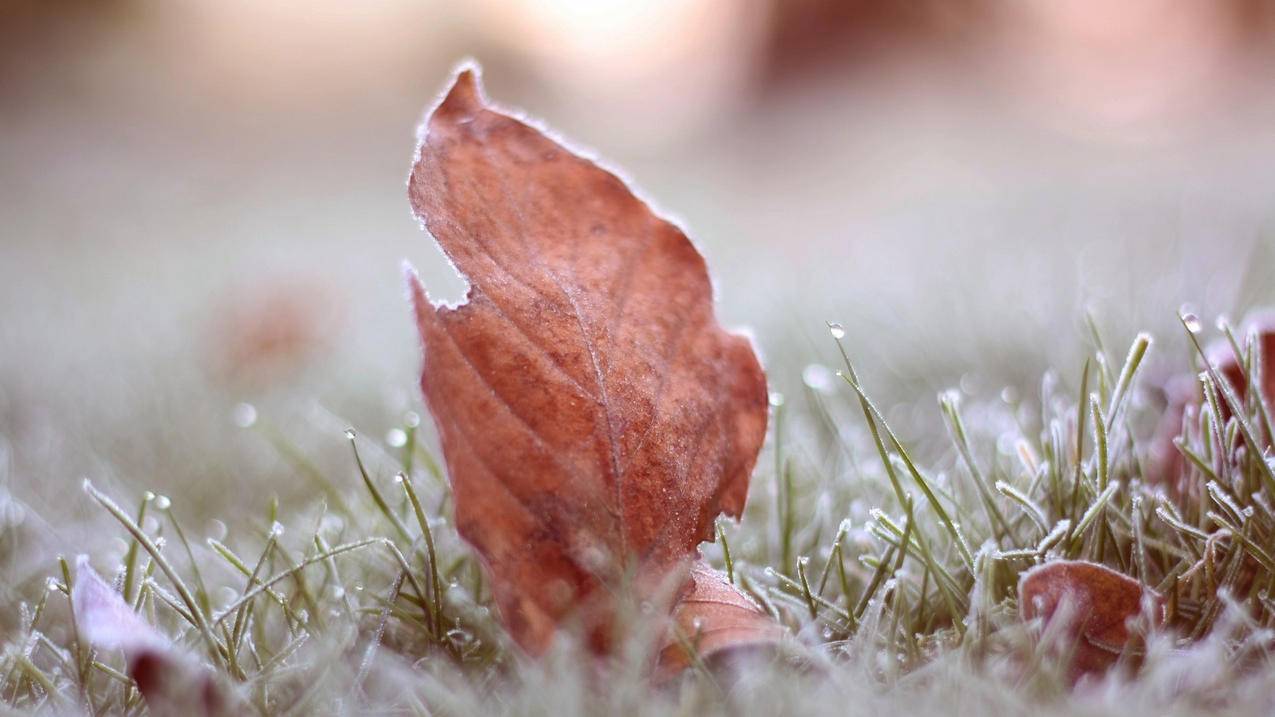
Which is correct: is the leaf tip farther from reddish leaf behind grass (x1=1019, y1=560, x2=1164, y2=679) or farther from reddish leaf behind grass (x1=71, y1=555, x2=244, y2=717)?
reddish leaf behind grass (x1=1019, y1=560, x2=1164, y2=679)

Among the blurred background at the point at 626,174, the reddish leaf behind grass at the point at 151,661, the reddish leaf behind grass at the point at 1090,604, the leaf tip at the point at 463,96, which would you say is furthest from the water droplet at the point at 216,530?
the reddish leaf behind grass at the point at 1090,604

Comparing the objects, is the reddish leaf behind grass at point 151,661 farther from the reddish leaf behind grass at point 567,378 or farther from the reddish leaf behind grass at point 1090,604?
the reddish leaf behind grass at point 1090,604

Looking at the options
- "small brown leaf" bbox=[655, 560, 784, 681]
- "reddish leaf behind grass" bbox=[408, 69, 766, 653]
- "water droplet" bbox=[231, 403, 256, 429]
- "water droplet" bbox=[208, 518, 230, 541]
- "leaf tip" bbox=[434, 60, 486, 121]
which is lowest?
"water droplet" bbox=[208, 518, 230, 541]

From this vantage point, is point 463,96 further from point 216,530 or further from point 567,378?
point 216,530

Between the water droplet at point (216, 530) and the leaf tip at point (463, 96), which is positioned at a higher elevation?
the leaf tip at point (463, 96)

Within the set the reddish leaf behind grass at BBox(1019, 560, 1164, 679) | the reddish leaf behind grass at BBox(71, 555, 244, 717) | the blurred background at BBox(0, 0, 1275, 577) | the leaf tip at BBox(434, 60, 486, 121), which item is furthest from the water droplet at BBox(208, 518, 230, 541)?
the reddish leaf behind grass at BBox(1019, 560, 1164, 679)

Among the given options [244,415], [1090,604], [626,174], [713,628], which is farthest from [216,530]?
[1090,604]
